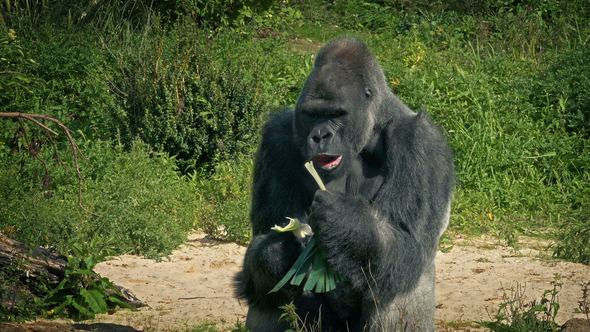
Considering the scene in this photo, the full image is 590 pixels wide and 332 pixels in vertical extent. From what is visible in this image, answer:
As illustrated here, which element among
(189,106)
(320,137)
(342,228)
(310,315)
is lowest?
(189,106)

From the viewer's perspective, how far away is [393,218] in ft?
11.5

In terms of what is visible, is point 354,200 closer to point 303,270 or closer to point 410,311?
point 303,270

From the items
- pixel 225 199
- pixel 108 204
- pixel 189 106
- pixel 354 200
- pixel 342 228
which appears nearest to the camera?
pixel 342 228

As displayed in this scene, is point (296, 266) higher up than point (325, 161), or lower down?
lower down

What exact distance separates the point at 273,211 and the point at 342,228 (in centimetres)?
64

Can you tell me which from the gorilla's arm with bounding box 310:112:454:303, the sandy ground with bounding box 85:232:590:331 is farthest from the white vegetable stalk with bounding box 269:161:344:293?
the sandy ground with bounding box 85:232:590:331

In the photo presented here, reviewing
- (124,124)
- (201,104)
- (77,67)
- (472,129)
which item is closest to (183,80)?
(201,104)

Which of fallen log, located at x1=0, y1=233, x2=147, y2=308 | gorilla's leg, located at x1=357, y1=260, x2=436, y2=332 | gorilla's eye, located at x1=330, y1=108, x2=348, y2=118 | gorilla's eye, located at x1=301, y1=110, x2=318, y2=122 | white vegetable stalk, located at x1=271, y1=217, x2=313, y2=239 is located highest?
gorilla's eye, located at x1=330, y1=108, x2=348, y2=118

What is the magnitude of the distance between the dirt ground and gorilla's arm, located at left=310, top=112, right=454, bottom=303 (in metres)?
1.48

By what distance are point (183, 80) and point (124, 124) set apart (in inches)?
37.4

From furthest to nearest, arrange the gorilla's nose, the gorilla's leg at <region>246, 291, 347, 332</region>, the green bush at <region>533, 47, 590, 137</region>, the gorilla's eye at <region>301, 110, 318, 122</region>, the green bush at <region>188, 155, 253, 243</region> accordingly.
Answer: the green bush at <region>533, 47, 590, 137</region>, the green bush at <region>188, 155, 253, 243</region>, the gorilla's leg at <region>246, 291, 347, 332</region>, the gorilla's eye at <region>301, 110, 318, 122</region>, the gorilla's nose

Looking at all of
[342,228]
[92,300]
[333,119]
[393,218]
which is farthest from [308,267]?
[92,300]

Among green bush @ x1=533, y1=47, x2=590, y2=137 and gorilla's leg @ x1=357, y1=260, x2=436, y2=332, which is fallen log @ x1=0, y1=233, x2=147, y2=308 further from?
green bush @ x1=533, y1=47, x2=590, y2=137

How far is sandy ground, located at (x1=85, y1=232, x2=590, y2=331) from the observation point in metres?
4.99
